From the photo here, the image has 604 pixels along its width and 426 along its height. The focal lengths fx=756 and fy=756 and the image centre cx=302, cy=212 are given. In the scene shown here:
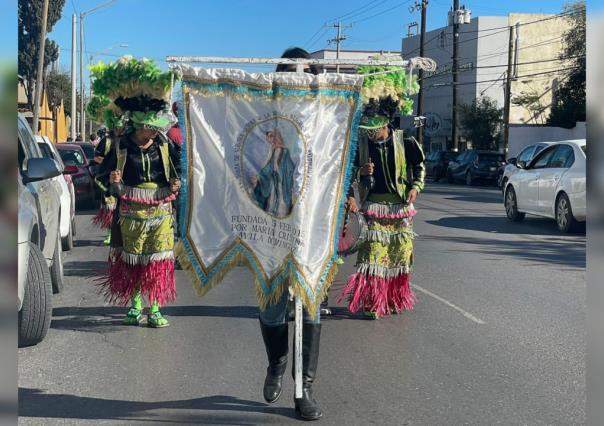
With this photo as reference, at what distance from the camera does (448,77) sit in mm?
59219

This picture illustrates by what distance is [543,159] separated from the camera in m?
15.5

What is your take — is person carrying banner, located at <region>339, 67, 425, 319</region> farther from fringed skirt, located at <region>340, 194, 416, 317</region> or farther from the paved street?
the paved street

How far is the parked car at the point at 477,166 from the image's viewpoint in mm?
32625

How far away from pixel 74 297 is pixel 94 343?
2077mm

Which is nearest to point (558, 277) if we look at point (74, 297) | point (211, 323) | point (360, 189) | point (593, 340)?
point (360, 189)

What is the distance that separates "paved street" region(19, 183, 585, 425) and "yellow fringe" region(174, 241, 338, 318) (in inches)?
29.3

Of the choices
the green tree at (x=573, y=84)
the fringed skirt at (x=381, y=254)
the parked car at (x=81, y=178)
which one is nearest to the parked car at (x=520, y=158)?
the parked car at (x=81, y=178)

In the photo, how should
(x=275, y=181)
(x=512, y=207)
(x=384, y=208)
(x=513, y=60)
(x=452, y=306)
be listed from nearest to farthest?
(x=275, y=181), (x=384, y=208), (x=452, y=306), (x=512, y=207), (x=513, y=60)

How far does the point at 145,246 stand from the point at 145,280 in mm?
294

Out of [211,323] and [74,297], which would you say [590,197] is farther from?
[74,297]

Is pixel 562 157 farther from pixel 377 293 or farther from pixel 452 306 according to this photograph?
pixel 377 293

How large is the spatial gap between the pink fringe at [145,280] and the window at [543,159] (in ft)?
34.9

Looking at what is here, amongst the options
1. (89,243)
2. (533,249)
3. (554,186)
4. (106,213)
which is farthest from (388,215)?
(554,186)

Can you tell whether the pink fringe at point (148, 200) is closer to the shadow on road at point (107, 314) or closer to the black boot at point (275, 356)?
the shadow on road at point (107, 314)
